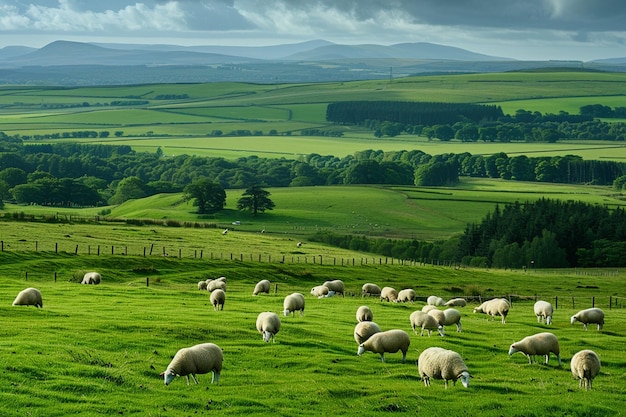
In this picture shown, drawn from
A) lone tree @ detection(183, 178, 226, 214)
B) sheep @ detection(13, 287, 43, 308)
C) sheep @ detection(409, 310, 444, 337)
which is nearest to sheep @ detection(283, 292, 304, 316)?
sheep @ detection(409, 310, 444, 337)

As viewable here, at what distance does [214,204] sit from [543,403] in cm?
11858

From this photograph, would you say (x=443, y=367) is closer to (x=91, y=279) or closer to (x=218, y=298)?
(x=218, y=298)

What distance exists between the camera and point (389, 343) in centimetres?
3016

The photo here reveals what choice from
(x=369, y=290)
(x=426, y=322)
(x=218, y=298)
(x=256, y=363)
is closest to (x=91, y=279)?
(x=218, y=298)

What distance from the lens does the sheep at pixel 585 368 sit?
92.2 feet

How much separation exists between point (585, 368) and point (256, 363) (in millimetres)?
10271

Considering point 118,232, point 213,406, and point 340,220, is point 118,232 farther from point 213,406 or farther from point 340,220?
point 213,406

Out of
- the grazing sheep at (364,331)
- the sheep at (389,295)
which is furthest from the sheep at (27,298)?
the sheep at (389,295)

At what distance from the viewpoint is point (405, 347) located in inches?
1193

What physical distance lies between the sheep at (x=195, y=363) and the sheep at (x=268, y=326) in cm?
551

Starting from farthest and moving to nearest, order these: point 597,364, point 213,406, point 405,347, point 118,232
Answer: point 118,232 < point 405,347 < point 597,364 < point 213,406

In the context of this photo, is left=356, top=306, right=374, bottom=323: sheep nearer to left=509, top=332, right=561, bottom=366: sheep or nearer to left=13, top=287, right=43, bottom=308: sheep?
left=509, top=332, right=561, bottom=366: sheep

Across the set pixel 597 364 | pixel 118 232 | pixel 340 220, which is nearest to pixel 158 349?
pixel 597 364

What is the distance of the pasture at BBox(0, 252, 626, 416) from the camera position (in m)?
24.2
